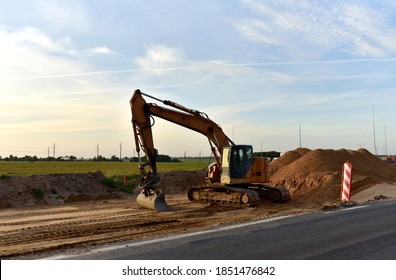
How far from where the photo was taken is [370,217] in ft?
40.1

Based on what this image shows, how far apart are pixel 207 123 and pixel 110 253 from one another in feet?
37.4

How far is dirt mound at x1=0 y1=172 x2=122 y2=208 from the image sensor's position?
21.9 meters

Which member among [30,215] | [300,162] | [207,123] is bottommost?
[30,215]

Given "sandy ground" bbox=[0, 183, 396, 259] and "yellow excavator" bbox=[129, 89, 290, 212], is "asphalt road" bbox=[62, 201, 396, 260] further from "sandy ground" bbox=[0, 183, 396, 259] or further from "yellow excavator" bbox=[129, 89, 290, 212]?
"yellow excavator" bbox=[129, 89, 290, 212]

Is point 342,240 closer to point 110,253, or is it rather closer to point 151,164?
point 110,253

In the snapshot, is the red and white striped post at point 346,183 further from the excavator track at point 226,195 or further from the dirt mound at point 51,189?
the dirt mound at point 51,189

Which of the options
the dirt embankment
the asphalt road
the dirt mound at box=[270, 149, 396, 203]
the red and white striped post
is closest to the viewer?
the asphalt road

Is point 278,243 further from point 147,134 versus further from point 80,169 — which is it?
point 80,169

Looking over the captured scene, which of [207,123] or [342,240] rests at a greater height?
[207,123]

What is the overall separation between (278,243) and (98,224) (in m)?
6.63

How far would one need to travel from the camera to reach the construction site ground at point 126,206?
1076cm

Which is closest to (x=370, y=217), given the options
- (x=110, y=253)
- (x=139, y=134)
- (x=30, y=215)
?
(x=110, y=253)

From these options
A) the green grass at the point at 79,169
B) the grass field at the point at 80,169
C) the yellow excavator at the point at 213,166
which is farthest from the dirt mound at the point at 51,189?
the yellow excavator at the point at 213,166

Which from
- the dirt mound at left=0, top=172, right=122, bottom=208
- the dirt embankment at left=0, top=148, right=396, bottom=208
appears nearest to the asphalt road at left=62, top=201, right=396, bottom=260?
the dirt embankment at left=0, top=148, right=396, bottom=208
